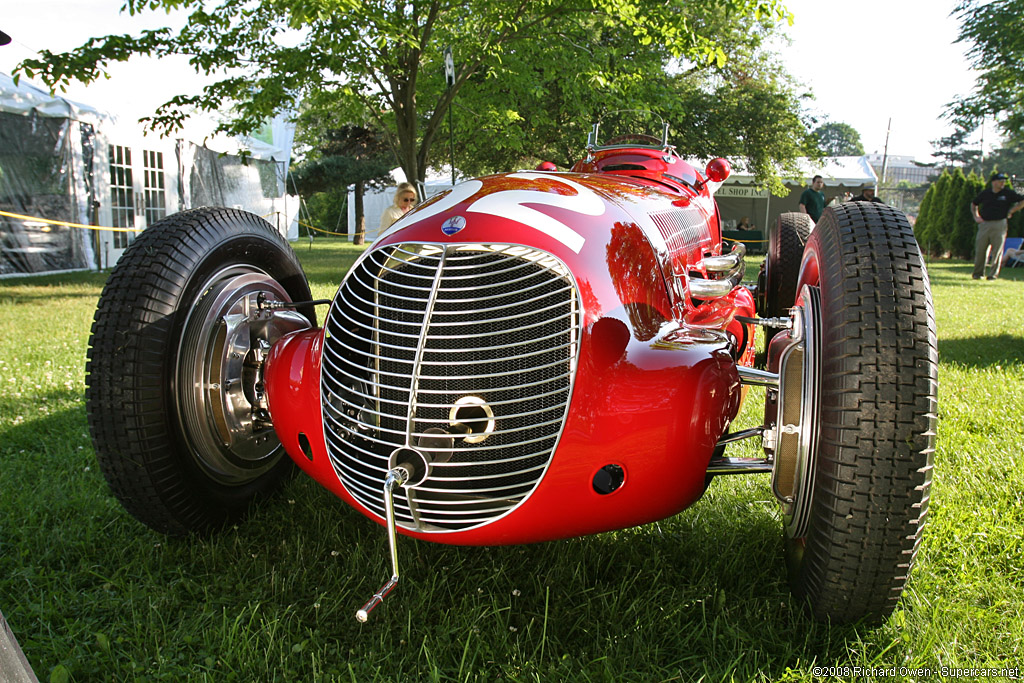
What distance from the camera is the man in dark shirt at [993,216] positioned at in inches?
483

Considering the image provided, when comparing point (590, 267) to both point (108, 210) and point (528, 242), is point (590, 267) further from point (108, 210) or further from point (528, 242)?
point (108, 210)

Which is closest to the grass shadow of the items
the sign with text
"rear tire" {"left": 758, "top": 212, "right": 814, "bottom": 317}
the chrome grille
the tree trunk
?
"rear tire" {"left": 758, "top": 212, "right": 814, "bottom": 317}

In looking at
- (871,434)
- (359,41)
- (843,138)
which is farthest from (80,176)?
(843,138)

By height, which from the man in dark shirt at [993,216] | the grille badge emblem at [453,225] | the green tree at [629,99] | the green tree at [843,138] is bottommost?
the grille badge emblem at [453,225]

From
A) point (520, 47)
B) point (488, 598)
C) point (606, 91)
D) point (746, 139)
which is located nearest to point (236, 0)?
point (520, 47)

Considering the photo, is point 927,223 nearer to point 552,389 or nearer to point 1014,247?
point 1014,247

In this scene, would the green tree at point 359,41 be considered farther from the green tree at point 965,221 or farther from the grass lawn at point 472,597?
the green tree at point 965,221

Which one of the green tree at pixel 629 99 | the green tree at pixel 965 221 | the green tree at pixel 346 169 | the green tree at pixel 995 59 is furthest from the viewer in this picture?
the green tree at pixel 346 169

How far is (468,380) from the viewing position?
171cm

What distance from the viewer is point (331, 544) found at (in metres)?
2.36

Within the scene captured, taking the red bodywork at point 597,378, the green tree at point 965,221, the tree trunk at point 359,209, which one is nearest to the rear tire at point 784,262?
the red bodywork at point 597,378

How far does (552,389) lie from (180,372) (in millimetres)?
1280

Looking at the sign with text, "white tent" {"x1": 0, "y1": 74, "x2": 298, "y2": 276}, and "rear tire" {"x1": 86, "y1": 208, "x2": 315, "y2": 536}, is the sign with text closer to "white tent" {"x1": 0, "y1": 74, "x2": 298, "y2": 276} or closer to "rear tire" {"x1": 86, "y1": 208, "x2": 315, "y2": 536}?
"white tent" {"x1": 0, "y1": 74, "x2": 298, "y2": 276}

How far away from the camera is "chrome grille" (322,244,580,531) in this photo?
1698mm
